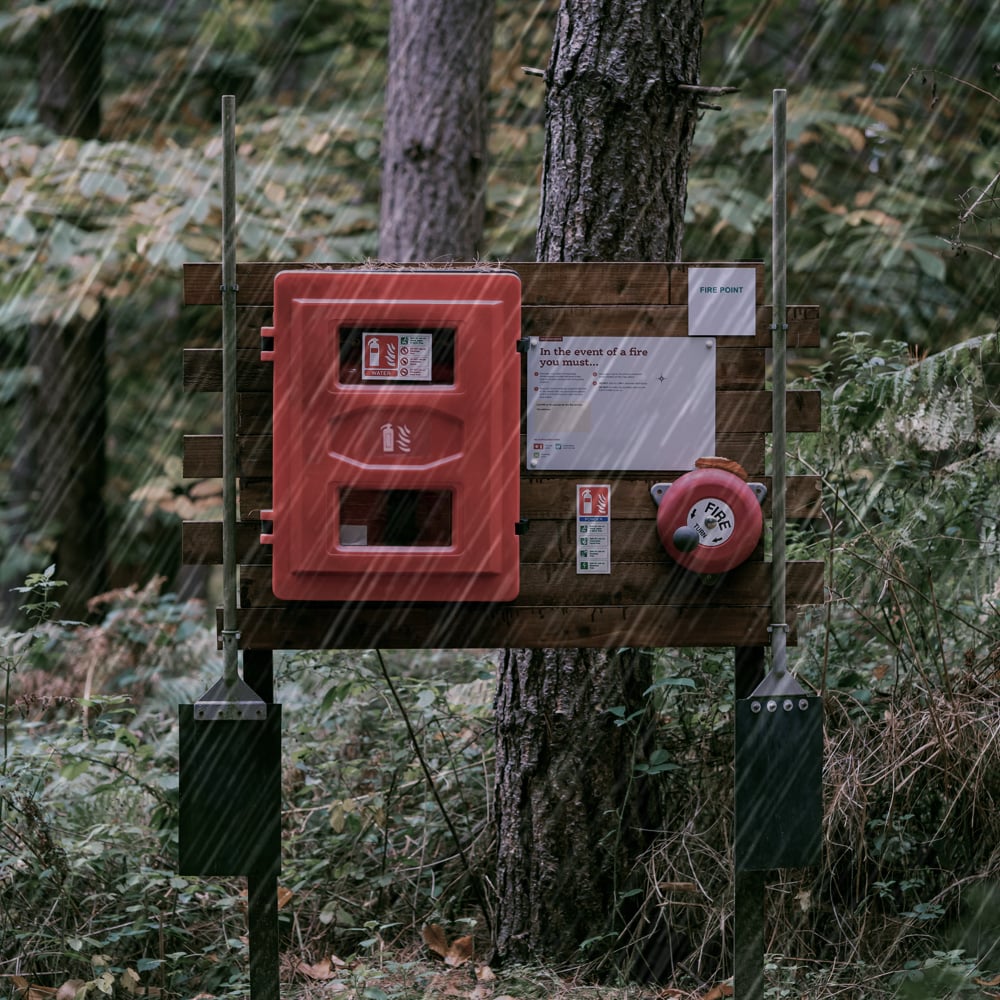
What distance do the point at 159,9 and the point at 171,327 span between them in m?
2.72

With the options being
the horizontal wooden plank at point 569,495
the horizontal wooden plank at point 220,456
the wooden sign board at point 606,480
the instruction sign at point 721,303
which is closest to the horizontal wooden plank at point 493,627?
the wooden sign board at point 606,480

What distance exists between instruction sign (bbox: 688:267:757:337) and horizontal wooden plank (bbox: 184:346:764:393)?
2.1 inches

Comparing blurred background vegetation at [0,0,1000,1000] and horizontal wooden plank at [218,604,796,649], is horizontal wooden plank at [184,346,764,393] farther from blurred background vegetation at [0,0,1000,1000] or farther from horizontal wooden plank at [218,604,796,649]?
blurred background vegetation at [0,0,1000,1000]

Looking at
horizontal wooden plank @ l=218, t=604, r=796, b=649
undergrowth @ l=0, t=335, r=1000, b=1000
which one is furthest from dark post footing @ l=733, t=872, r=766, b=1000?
horizontal wooden plank @ l=218, t=604, r=796, b=649

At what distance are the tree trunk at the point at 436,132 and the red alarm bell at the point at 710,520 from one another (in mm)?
4400

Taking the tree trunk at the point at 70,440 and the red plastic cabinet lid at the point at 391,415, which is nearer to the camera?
the red plastic cabinet lid at the point at 391,415

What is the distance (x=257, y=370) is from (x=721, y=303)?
1129mm

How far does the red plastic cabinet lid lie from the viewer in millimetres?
2627

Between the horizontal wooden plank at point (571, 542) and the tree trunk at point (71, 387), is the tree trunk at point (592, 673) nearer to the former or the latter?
the horizontal wooden plank at point (571, 542)

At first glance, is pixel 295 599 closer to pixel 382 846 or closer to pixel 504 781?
pixel 504 781

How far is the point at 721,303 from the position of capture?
2.83 meters

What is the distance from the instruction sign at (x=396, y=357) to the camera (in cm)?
265

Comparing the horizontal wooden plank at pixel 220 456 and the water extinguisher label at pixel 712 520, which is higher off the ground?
the horizontal wooden plank at pixel 220 456

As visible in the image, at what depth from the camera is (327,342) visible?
2629 millimetres
